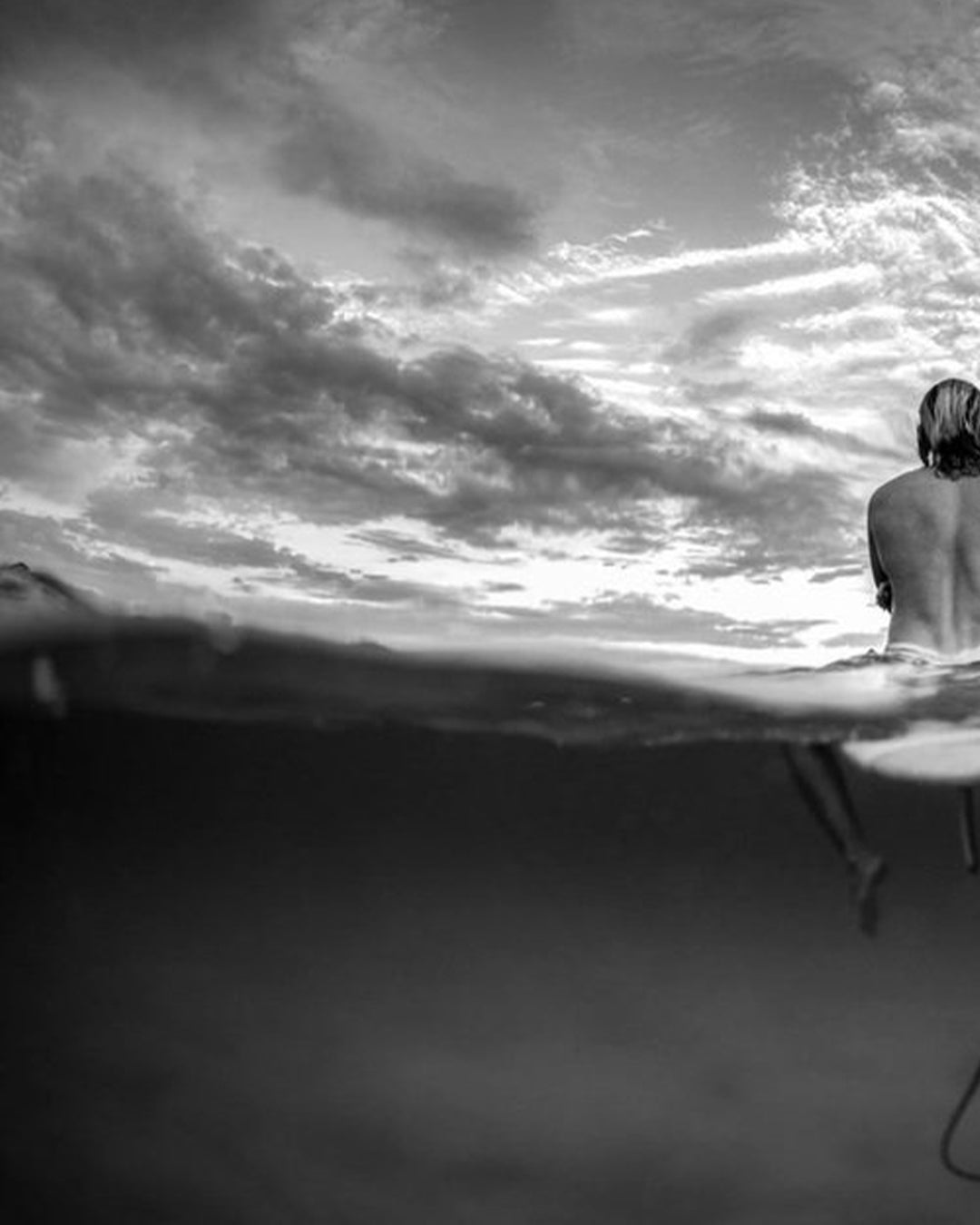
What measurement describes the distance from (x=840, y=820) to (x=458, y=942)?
28.7m

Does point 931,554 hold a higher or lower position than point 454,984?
higher

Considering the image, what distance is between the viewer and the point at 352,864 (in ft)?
98.9

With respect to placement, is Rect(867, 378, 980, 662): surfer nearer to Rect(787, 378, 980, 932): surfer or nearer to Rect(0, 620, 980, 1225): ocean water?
Rect(787, 378, 980, 932): surfer

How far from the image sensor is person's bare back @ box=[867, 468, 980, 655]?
638cm

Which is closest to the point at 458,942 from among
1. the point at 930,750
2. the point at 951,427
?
the point at 930,750

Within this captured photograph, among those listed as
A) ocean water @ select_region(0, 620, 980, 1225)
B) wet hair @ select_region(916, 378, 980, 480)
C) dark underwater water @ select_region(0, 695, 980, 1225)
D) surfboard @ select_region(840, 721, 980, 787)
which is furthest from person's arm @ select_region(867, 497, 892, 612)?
dark underwater water @ select_region(0, 695, 980, 1225)

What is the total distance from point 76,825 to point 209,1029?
769 cm

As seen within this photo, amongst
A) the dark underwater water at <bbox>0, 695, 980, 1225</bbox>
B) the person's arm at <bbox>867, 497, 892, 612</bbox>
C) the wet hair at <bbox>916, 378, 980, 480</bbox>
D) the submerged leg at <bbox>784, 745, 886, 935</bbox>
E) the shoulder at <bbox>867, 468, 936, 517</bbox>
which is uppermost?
the wet hair at <bbox>916, 378, 980, 480</bbox>

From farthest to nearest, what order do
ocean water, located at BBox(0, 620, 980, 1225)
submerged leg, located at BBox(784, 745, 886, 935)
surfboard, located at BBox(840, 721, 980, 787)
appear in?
ocean water, located at BBox(0, 620, 980, 1225)
surfboard, located at BBox(840, 721, 980, 787)
submerged leg, located at BBox(784, 745, 886, 935)

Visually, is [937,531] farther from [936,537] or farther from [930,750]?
[930,750]

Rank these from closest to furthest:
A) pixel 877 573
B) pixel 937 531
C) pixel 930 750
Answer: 1. pixel 937 531
2. pixel 877 573
3. pixel 930 750

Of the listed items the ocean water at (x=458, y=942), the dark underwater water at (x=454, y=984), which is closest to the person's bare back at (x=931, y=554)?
the ocean water at (x=458, y=942)

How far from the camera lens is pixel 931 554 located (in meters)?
6.43

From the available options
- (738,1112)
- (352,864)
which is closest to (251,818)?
(352,864)
